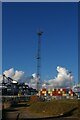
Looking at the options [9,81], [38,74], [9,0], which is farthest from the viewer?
[9,81]

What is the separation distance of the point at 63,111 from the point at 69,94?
40.1m

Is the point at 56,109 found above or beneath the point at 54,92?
beneath

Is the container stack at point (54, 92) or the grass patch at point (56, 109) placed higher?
the container stack at point (54, 92)

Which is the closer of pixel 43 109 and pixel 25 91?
pixel 43 109

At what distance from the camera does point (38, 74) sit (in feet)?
189

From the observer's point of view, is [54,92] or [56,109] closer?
[56,109]

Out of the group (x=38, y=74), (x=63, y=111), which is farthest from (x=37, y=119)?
(x=38, y=74)

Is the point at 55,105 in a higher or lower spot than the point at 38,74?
lower

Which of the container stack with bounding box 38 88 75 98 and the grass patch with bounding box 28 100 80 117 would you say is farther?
the container stack with bounding box 38 88 75 98

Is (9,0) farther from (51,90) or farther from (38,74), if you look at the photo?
(51,90)

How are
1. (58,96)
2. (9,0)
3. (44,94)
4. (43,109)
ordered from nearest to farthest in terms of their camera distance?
(9,0), (43,109), (58,96), (44,94)

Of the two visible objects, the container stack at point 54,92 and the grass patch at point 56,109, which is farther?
the container stack at point 54,92

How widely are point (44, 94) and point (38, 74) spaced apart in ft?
32.5

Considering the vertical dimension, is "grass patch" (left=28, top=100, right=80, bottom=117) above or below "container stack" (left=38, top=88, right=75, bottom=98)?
below
